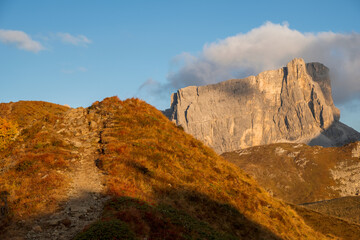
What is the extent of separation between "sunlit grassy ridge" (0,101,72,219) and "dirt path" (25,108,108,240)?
0.91 metres

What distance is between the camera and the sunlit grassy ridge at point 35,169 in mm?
18891

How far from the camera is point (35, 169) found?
79.3 ft

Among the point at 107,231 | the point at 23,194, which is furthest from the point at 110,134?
the point at 107,231

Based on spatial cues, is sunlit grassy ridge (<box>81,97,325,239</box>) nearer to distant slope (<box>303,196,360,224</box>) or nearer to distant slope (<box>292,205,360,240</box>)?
distant slope (<box>292,205,360,240</box>)

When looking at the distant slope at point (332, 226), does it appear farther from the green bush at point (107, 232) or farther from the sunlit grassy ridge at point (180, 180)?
the green bush at point (107, 232)

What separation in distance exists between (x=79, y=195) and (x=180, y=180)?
9.53m

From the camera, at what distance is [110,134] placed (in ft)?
112

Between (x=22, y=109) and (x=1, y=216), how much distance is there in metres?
57.3

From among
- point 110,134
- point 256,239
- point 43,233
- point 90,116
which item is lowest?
point 256,239

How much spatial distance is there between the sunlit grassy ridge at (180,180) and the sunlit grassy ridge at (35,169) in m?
3.96

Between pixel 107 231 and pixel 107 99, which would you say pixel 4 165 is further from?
pixel 107 99

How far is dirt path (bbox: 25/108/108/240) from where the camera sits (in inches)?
662

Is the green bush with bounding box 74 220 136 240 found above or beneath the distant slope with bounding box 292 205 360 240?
above

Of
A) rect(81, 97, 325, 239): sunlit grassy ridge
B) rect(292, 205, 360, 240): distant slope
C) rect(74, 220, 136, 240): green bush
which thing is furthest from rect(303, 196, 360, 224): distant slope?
rect(74, 220, 136, 240): green bush
